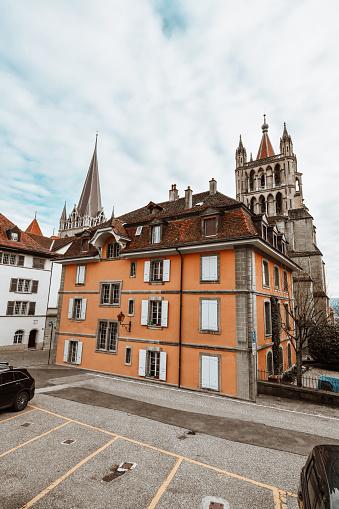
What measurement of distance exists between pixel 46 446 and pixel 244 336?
395 inches

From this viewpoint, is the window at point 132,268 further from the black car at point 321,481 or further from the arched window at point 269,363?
the black car at point 321,481

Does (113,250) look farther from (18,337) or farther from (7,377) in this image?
(18,337)

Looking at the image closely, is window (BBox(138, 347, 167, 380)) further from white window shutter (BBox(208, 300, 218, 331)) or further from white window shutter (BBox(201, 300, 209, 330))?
white window shutter (BBox(208, 300, 218, 331))

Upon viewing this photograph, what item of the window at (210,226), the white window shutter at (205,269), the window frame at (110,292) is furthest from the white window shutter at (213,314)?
the window frame at (110,292)

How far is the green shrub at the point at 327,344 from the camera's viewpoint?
22953 mm

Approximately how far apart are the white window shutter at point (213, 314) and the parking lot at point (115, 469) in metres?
6.30


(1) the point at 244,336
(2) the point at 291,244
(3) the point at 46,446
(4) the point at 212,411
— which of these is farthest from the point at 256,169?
(3) the point at 46,446

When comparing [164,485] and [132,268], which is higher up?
[132,268]

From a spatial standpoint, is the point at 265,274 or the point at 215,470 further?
the point at 265,274

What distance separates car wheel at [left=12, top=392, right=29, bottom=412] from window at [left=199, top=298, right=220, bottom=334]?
9303 mm

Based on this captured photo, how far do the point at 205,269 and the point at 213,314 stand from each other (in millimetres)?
2764

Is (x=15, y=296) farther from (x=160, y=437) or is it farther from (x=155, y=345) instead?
(x=160, y=437)

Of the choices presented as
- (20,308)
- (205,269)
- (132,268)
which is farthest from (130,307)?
(20,308)

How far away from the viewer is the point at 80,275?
22.2 metres
